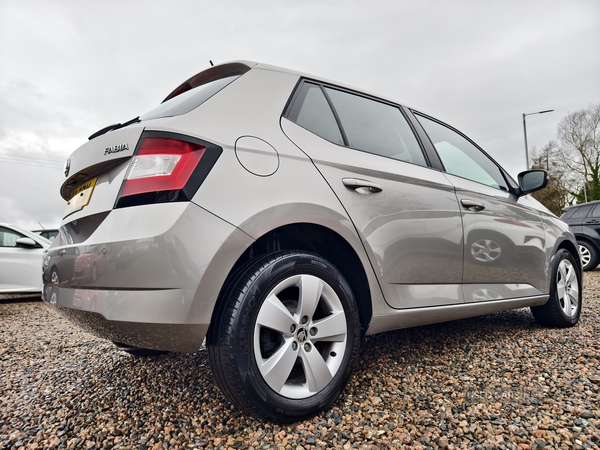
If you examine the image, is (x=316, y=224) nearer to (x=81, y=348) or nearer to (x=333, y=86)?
(x=333, y=86)

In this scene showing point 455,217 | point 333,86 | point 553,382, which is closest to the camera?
point 553,382

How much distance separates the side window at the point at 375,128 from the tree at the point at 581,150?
88.5 feet

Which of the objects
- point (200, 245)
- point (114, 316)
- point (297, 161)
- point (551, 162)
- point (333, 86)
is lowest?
point (114, 316)

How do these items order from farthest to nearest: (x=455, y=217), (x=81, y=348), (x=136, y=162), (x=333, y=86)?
(x=81, y=348) < (x=455, y=217) < (x=333, y=86) < (x=136, y=162)

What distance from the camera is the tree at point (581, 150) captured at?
2422 cm

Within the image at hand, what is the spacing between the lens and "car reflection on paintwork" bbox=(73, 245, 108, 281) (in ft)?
4.71

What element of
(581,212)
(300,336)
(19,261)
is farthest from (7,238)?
(581,212)

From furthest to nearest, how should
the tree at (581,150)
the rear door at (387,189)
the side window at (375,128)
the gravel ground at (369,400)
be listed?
1. the tree at (581,150)
2. the side window at (375,128)
3. the rear door at (387,189)
4. the gravel ground at (369,400)

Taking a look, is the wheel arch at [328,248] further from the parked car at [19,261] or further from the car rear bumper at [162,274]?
the parked car at [19,261]

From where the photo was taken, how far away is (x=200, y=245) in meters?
1.40

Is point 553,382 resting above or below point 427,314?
below

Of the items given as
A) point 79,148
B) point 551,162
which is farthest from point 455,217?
point 551,162

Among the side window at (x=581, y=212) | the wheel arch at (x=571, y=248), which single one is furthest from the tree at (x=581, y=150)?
the wheel arch at (x=571, y=248)

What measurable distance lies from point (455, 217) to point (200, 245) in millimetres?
1616
